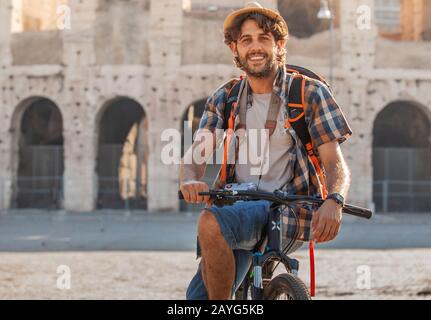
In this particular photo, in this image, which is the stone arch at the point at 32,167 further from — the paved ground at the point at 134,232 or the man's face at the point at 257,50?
the man's face at the point at 257,50

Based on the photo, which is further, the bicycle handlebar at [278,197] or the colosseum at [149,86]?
the colosseum at [149,86]

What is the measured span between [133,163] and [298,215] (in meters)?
20.5

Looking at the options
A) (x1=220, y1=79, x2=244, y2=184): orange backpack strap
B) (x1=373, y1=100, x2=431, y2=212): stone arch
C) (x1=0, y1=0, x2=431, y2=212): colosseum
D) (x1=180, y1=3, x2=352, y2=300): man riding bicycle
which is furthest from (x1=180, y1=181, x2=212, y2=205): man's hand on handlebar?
(x1=373, y1=100, x2=431, y2=212): stone arch

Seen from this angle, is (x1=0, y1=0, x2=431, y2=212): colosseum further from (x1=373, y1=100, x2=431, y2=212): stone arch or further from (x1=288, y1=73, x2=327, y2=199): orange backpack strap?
(x1=288, y1=73, x2=327, y2=199): orange backpack strap

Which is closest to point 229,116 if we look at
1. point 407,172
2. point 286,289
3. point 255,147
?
point 255,147

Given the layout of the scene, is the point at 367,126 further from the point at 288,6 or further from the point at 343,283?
the point at 343,283

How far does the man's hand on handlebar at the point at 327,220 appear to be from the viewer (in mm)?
2721

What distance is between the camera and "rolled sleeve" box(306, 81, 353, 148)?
297 centimetres

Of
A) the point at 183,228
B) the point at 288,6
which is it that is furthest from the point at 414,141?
the point at 183,228

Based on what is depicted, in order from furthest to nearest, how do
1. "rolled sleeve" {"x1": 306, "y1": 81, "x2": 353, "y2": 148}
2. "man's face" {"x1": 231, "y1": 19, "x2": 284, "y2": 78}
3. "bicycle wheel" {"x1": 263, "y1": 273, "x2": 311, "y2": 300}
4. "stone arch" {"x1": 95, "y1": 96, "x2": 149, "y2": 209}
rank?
"stone arch" {"x1": 95, "y1": 96, "x2": 149, "y2": 209} < "man's face" {"x1": 231, "y1": 19, "x2": 284, "y2": 78} < "rolled sleeve" {"x1": 306, "y1": 81, "x2": 353, "y2": 148} < "bicycle wheel" {"x1": 263, "y1": 273, "x2": 311, "y2": 300}

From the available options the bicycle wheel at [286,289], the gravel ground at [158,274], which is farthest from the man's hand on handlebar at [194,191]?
the gravel ground at [158,274]

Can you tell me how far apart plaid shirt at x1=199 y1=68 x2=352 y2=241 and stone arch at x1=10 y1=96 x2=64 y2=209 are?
727 inches

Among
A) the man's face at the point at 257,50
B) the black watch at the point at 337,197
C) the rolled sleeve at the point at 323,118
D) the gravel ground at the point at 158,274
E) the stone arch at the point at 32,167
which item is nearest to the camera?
the black watch at the point at 337,197

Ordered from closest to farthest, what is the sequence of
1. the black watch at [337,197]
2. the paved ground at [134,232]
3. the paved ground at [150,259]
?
the black watch at [337,197] < the paved ground at [150,259] < the paved ground at [134,232]
